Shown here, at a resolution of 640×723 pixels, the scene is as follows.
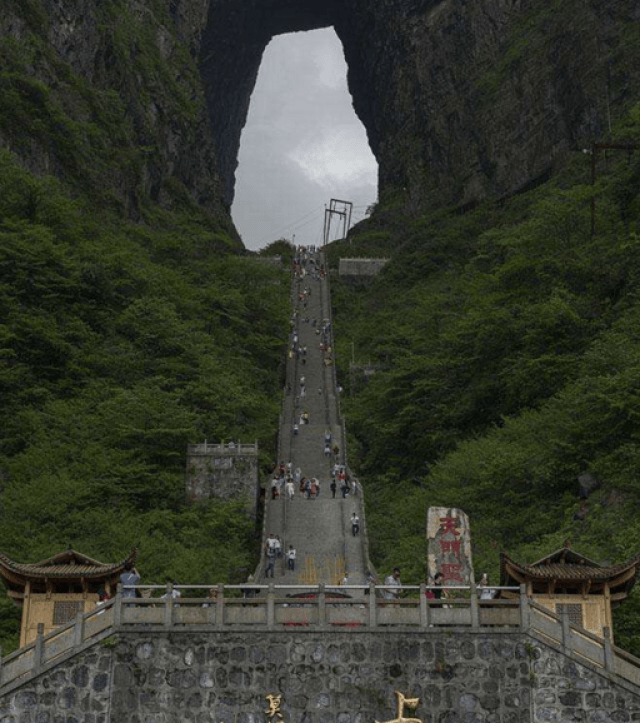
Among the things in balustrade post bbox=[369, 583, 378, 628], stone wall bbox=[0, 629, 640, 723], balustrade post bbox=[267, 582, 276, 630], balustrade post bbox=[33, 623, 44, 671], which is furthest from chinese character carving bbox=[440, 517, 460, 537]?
balustrade post bbox=[33, 623, 44, 671]

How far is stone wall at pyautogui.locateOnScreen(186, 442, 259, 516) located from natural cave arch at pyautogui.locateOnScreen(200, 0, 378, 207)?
71289mm

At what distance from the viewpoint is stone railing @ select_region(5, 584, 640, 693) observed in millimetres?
23469

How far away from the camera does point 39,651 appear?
2338 centimetres

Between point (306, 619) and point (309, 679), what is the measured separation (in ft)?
3.68

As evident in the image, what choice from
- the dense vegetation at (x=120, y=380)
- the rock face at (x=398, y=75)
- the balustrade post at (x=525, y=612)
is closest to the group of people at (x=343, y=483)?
the dense vegetation at (x=120, y=380)

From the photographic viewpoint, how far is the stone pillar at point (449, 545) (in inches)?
1194

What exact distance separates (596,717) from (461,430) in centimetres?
2579

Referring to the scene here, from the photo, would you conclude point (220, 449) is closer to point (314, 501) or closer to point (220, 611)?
point (314, 501)

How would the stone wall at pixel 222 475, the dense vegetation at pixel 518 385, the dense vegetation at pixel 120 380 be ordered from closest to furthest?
the dense vegetation at pixel 518 385
the dense vegetation at pixel 120 380
the stone wall at pixel 222 475

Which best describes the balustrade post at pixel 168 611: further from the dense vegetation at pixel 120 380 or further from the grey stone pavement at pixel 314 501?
the grey stone pavement at pixel 314 501

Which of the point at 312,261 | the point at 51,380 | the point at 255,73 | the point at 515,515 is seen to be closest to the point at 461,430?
the point at 515,515

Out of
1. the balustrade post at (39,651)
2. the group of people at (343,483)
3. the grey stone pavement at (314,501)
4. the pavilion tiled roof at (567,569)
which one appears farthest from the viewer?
the group of people at (343,483)

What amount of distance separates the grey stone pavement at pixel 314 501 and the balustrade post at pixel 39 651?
1100cm

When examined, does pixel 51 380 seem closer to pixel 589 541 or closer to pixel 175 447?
pixel 175 447
